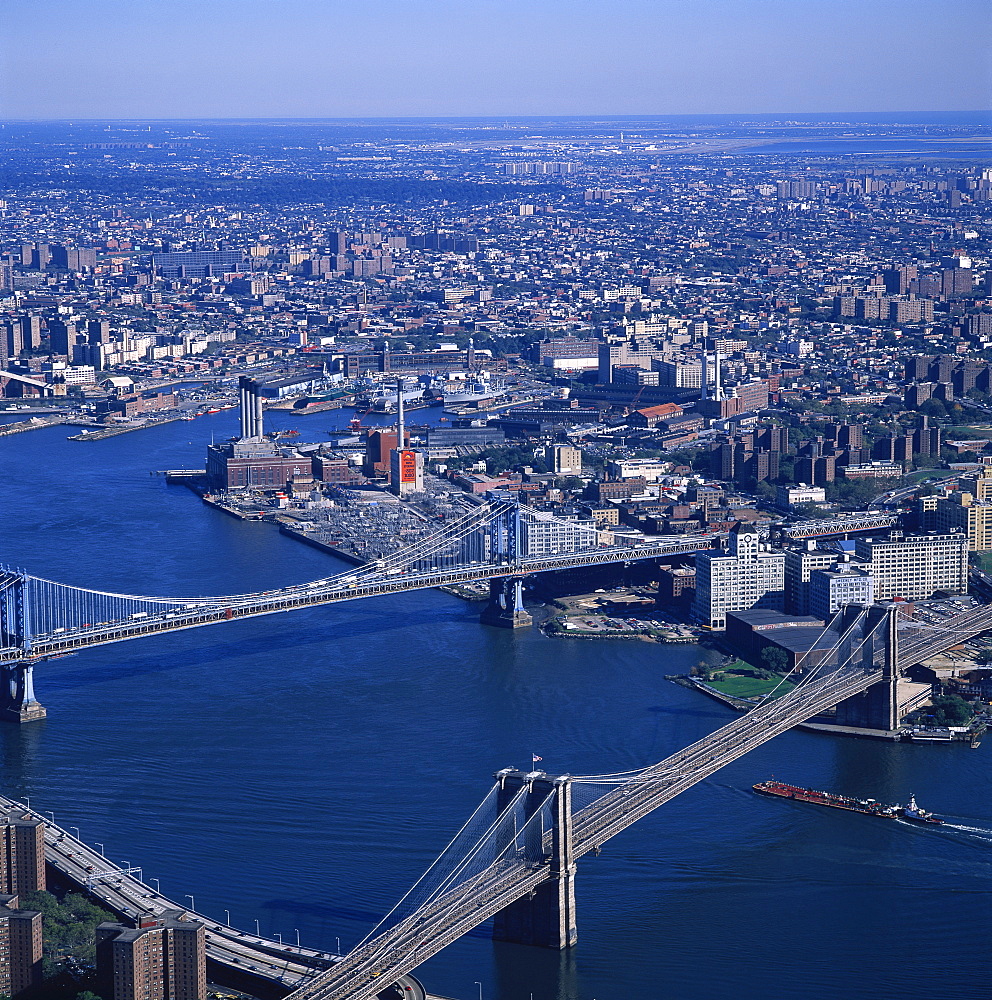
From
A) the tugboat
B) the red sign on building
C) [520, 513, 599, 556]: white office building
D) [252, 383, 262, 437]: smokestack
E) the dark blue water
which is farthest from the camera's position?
[252, 383, 262, 437]: smokestack

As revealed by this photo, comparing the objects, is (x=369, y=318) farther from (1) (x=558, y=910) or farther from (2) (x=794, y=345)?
(1) (x=558, y=910)

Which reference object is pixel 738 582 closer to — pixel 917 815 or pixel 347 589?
pixel 347 589

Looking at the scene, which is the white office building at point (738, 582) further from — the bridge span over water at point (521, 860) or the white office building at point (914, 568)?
the bridge span over water at point (521, 860)

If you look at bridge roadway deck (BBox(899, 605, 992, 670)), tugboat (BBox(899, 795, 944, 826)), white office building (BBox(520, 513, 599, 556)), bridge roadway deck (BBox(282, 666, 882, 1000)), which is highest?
white office building (BBox(520, 513, 599, 556))

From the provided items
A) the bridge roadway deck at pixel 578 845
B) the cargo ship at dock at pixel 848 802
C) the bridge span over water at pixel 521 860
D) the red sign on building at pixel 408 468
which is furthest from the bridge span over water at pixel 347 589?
the cargo ship at dock at pixel 848 802

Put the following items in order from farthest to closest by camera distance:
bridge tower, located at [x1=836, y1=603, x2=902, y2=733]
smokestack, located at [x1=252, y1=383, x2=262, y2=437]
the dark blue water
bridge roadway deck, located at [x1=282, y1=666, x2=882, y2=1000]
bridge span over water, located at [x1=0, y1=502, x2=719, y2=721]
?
smokestack, located at [x1=252, y1=383, x2=262, y2=437] → bridge span over water, located at [x1=0, y1=502, x2=719, y2=721] → bridge tower, located at [x1=836, y1=603, x2=902, y2=733] → the dark blue water → bridge roadway deck, located at [x1=282, y1=666, x2=882, y2=1000]

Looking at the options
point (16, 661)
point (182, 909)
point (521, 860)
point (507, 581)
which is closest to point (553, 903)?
point (521, 860)

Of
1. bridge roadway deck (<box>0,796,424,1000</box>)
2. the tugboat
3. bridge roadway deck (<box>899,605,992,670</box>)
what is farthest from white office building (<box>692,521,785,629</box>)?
bridge roadway deck (<box>0,796,424,1000</box>)

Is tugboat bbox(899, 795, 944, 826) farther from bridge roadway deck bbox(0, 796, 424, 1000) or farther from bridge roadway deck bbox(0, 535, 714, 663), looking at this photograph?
bridge roadway deck bbox(0, 535, 714, 663)
